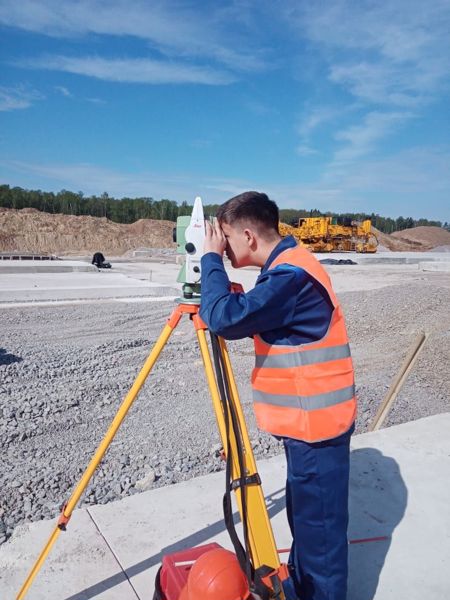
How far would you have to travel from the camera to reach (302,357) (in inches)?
61.0

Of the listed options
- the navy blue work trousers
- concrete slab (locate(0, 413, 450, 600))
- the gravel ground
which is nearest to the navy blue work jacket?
the navy blue work trousers

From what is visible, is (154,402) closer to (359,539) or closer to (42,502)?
(42,502)

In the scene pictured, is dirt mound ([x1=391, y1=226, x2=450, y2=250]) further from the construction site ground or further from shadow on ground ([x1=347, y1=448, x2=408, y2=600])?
shadow on ground ([x1=347, y1=448, x2=408, y2=600])

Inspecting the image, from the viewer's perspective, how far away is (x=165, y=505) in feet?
8.23

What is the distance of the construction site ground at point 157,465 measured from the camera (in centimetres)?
209

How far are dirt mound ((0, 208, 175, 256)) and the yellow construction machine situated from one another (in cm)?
1535

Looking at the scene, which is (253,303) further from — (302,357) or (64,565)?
(64,565)

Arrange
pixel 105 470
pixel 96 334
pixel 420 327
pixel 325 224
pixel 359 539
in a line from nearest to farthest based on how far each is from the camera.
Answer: pixel 359 539, pixel 105 470, pixel 96 334, pixel 420 327, pixel 325 224

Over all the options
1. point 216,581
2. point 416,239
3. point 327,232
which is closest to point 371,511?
point 216,581

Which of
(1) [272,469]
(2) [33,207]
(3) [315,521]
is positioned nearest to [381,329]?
(1) [272,469]

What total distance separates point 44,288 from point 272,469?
9884 millimetres

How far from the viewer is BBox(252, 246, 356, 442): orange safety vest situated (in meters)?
1.55

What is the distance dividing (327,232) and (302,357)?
91.2 feet

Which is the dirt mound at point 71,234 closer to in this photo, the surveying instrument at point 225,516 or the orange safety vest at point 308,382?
the surveying instrument at point 225,516
